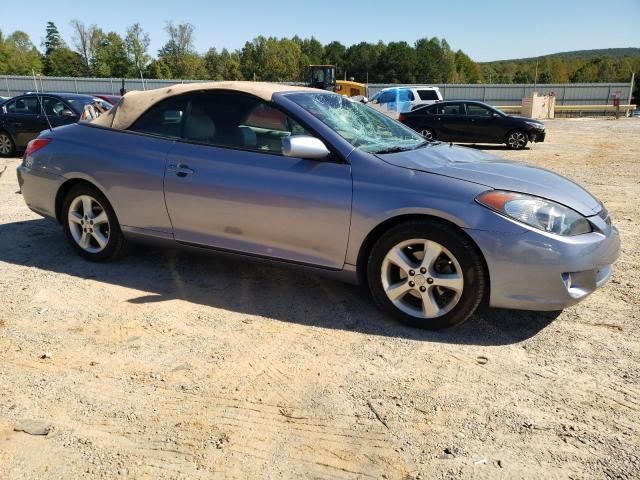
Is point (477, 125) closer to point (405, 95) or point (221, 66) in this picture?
point (405, 95)

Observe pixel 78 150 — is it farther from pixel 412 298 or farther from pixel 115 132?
pixel 412 298

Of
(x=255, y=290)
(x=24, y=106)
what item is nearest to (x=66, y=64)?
(x=24, y=106)

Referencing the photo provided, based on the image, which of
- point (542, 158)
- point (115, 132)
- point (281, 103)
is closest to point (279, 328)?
point (281, 103)

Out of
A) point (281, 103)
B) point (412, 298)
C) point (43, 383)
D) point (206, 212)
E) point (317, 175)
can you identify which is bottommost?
point (43, 383)

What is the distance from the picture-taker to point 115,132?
14.7ft

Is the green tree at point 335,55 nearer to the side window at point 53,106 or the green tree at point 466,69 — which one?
the green tree at point 466,69

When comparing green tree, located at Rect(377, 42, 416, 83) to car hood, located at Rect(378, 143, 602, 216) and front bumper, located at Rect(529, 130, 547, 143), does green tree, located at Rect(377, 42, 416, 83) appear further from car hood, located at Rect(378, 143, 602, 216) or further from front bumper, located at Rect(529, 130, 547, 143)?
car hood, located at Rect(378, 143, 602, 216)

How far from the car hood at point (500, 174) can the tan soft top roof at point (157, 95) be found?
1119mm

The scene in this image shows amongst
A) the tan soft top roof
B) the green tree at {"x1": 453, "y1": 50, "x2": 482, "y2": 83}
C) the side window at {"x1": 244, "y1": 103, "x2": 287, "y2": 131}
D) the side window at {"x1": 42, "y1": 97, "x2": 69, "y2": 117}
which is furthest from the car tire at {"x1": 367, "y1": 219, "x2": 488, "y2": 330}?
the green tree at {"x1": 453, "y1": 50, "x2": 482, "y2": 83}

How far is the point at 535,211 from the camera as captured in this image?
3203 millimetres

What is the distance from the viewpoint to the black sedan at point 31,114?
471 inches

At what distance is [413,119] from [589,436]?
50.1ft

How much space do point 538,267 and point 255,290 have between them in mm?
2048

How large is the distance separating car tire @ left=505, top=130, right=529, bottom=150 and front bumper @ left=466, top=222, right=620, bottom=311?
44.8 feet
